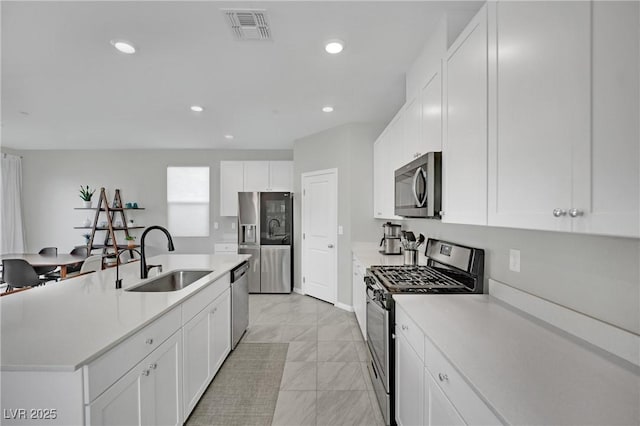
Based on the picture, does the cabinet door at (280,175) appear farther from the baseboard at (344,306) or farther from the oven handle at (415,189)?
the oven handle at (415,189)

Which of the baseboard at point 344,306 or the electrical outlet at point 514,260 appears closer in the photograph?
the electrical outlet at point 514,260

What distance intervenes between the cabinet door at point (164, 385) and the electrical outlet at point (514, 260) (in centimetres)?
190

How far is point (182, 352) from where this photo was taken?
1.78m

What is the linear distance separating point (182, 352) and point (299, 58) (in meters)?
2.30

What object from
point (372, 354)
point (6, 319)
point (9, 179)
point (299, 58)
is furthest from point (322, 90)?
point (9, 179)

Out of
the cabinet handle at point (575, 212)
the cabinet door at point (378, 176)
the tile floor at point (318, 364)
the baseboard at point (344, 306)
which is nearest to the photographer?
the cabinet handle at point (575, 212)

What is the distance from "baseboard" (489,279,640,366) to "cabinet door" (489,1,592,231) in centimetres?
46

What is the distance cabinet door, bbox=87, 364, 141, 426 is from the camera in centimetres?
108

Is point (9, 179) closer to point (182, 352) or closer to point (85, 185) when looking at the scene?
point (85, 185)

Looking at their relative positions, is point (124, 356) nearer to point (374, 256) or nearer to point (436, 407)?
point (436, 407)

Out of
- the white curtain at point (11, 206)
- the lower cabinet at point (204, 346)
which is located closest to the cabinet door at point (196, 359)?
the lower cabinet at point (204, 346)

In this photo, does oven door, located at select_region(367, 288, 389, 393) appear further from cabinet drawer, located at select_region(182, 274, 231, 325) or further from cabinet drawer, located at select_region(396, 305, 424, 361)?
cabinet drawer, located at select_region(182, 274, 231, 325)

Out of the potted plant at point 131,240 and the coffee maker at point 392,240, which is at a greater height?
the coffee maker at point 392,240

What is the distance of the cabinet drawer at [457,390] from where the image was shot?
33.5 inches
